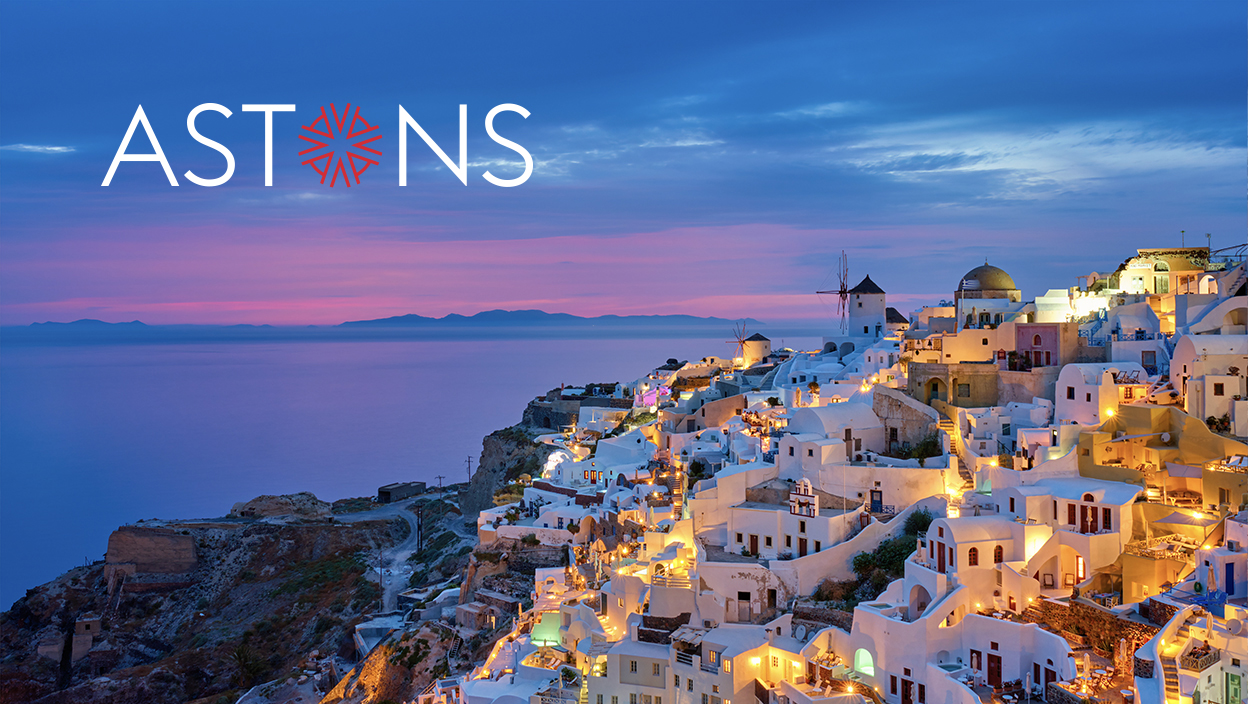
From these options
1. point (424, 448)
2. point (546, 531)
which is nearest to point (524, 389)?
point (424, 448)

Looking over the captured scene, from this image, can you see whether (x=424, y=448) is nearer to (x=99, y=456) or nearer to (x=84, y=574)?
(x=99, y=456)

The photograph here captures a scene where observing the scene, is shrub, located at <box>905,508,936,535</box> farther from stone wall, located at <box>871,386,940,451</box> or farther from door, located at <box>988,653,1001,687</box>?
door, located at <box>988,653,1001,687</box>

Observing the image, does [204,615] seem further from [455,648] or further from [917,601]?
[917,601]

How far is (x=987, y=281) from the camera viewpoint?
96.7 feet

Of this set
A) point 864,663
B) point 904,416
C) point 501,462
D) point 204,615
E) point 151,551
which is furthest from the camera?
point 501,462

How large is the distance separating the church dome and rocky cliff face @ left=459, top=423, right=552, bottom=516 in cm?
1940

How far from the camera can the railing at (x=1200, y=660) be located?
11250 millimetres

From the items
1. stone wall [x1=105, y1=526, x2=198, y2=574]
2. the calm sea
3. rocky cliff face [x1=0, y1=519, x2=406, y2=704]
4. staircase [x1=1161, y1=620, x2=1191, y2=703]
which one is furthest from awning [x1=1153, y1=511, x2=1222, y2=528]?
the calm sea

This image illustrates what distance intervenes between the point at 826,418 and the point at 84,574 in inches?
1451

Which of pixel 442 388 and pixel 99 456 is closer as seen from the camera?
pixel 99 456

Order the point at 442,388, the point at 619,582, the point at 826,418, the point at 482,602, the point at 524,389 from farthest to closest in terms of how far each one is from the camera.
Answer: the point at 442,388, the point at 524,389, the point at 482,602, the point at 826,418, the point at 619,582

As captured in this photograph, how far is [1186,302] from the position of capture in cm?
2088

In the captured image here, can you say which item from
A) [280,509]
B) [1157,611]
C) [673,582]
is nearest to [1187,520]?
[1157,611]

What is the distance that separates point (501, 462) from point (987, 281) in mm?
25375
